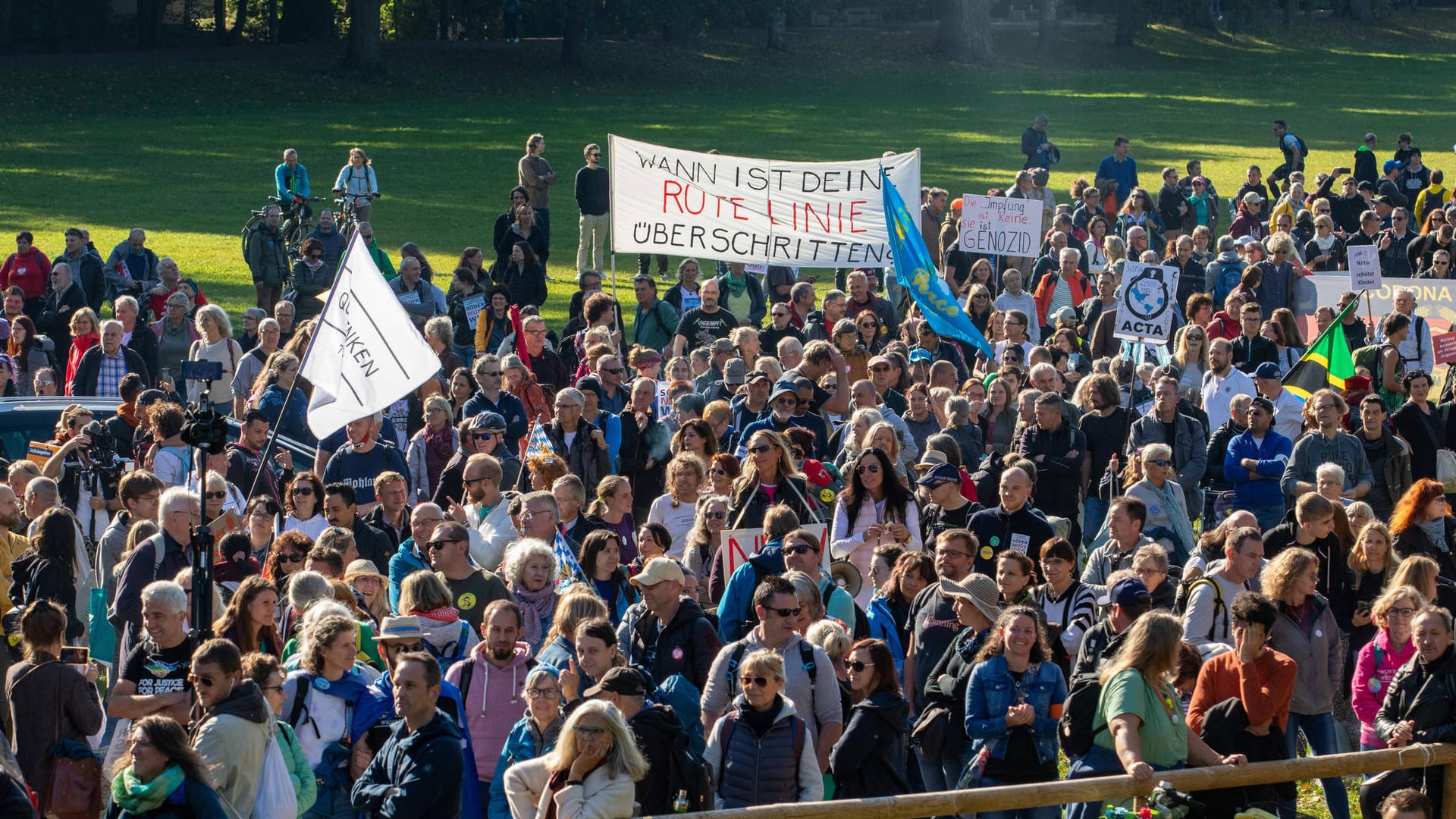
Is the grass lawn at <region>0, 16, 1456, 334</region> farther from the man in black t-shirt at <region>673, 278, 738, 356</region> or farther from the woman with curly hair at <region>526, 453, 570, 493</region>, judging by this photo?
the woman with curly hair at <region>526, 453, 570, 493</region>

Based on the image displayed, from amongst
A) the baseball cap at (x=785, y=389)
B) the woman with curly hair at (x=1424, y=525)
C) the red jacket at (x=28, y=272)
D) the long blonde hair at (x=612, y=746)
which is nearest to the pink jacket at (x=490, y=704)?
the long blonde hair at (x=612, y=746)

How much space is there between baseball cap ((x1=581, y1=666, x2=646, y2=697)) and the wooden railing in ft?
3.70

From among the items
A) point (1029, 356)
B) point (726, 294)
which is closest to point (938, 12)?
point (726, 294)

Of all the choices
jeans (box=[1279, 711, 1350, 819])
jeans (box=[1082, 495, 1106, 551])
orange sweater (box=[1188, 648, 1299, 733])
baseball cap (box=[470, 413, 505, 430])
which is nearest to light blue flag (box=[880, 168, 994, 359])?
jeans (box=[1082, 495, 1106, 551])

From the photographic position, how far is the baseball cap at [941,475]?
449 inches

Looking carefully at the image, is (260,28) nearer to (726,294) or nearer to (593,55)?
(593,55)

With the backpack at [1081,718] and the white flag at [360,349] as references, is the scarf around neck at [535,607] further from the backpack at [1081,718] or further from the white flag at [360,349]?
the backpack at [1081,718]

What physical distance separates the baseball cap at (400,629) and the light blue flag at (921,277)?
9.16 meters

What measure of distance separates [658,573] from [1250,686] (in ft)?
9.11

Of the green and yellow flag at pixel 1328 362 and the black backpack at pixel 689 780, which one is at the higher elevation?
the green and yellow flag at pixel 1328 362

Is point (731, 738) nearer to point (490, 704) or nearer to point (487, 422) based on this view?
point (490, 704)

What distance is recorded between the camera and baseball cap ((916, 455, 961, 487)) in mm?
11406

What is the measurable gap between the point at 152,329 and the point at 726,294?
5.84 meters

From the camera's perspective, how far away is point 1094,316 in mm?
19062
